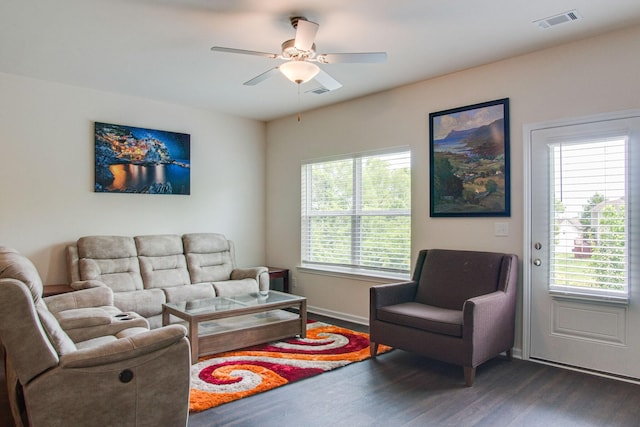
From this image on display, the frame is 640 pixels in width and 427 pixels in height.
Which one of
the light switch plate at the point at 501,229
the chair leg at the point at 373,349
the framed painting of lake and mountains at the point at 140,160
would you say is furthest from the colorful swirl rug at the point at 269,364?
the framed painting of lake and mountains at the point at 140,160

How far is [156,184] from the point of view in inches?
205

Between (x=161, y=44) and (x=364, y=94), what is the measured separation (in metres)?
2.28

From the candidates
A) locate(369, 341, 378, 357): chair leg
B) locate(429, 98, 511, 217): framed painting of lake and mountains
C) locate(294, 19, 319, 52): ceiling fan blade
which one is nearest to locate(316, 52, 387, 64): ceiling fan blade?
locate(294, 19, 319, 52): ceiling fan blade

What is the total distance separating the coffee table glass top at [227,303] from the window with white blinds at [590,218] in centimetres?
237

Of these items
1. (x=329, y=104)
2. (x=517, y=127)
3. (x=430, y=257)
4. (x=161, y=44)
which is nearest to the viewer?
(x=161, y=44)

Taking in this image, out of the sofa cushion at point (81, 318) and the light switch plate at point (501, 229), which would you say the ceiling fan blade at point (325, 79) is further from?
the sofa cushion at point (81, 318)

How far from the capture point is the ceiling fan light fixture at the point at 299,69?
3051mm

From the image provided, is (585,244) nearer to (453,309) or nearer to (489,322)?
(489,322)

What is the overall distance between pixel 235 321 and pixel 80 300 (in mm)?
1336

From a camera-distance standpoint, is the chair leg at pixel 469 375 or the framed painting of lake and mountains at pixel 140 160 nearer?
the chair leg at pixel 469 375

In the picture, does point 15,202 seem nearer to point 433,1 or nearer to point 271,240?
point 271,240

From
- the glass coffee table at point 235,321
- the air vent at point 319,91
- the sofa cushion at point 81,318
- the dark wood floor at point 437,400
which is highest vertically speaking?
the air vent at point 319,91

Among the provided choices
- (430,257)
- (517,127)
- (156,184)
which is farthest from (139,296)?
(517,127)

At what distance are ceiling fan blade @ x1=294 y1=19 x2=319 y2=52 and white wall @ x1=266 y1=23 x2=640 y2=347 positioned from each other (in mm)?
1865
